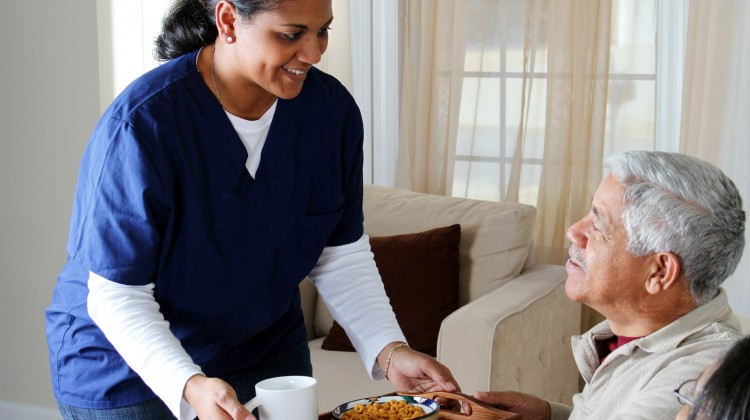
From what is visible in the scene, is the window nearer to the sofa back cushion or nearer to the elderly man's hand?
the sofa back cushion

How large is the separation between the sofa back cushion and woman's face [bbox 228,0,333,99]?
1.62 metres

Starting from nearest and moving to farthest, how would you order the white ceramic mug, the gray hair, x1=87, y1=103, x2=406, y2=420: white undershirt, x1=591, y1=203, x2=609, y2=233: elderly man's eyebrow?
the white ceramic mug, x1=87, y1=103, x2=406, y2=420: white undershirt, the gray hair, x1=591, y1=203, x2=609, y2=233: elderly man's eyebrow

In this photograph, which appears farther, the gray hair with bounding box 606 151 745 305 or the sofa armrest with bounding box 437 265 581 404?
the sofa armrest with bounding box 437 265 581 404

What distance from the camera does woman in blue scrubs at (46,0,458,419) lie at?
4.49 feet

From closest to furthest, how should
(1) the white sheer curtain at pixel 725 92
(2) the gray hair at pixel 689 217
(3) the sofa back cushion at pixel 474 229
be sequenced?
(2) the gray hair at pixel 689 217, (1) the white sheer curtain at pixel 725 92, (3) the sofa back cushion at pixel 474 229

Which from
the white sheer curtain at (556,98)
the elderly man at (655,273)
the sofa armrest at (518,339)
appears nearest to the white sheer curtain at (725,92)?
the white sheer curtain at (556,98)

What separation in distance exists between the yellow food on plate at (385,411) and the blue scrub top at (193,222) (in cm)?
27

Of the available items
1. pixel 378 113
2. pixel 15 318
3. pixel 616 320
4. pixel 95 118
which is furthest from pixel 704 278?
pixel 15 318

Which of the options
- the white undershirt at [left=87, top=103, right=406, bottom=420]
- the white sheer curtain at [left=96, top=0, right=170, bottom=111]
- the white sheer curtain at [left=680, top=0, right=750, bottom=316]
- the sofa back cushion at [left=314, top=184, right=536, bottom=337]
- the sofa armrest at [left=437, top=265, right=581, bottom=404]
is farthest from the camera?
the white sheer curtain at [left=96, top=0, right=170, bottom=111]

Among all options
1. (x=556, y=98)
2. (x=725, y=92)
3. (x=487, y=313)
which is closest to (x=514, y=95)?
(x=556, y=98)

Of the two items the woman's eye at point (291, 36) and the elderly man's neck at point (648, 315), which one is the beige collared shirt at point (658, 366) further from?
the woman's eye at point (291, 36)

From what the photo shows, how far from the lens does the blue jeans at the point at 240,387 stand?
1.49m

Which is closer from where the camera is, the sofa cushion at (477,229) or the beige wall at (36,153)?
the sofa cushion at (477,229)

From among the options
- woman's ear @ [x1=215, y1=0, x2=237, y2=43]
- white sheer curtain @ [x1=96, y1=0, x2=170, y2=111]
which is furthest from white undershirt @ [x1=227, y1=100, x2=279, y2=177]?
white sheer curtain @ [x1=96, y1=0, x2=170, y2=111]
